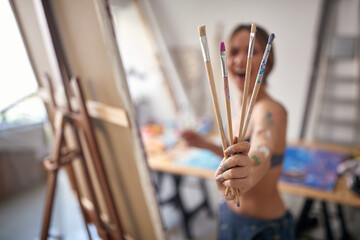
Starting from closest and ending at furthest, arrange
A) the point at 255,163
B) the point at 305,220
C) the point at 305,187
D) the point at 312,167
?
the point at 255,163, the point at 305,187, the point at 312,167, the point at 305,220

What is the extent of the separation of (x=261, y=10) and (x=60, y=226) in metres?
2.11

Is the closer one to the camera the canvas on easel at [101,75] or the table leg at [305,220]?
the canvas on easel at [101,75]

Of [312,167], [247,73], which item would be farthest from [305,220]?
[247,73]

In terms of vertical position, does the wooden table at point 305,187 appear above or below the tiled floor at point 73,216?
above

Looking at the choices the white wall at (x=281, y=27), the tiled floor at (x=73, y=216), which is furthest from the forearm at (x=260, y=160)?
the white wall at (x=281, y=27)

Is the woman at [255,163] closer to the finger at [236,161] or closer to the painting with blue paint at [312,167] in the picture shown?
the finger at [236,161]

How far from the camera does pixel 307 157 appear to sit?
164 centimetres

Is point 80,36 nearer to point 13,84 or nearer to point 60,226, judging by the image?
point 13,84

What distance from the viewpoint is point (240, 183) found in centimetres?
49

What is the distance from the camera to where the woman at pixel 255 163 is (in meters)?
0.49

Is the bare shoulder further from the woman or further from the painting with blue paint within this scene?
the painting with blue paint

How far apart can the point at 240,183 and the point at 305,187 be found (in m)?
1.03

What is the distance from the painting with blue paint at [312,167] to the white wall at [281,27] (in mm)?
559

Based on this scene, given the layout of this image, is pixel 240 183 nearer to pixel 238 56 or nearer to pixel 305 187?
pixel 238 56
